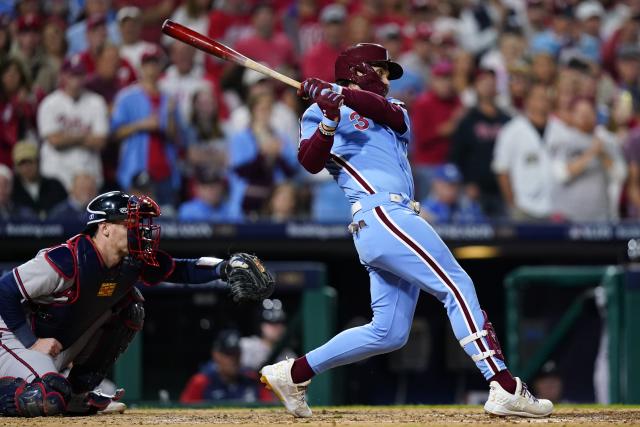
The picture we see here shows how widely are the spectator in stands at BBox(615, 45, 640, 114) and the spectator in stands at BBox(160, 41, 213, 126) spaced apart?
12.9 feet

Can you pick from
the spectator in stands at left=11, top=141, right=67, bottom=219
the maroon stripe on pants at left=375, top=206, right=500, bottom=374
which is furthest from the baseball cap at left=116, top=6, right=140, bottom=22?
the maroon stripe on pants at left=375, top=206, right=500, bottom=374

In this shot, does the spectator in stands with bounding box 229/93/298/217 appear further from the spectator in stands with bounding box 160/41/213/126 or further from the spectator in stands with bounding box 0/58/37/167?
the spectator in stands with bounding box 0/58/37/167

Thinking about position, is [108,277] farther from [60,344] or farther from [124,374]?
[124,374]

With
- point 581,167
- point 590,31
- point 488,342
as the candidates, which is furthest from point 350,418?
point 590,31

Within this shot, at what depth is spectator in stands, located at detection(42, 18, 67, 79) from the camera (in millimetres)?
8633

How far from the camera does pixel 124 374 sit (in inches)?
282

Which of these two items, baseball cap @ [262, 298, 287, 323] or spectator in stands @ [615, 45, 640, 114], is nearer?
baseball cap @ [262, 298, 287, 323]

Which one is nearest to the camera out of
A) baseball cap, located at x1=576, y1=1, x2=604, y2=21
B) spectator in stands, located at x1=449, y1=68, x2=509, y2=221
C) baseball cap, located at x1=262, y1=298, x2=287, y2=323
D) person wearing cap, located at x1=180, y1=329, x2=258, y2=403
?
person wearing cap, located at x1=180, y1=329, x2=258, y2=403

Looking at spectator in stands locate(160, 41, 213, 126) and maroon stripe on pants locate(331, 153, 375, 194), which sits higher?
spectator in stands locate(160, 41, 213, 126)

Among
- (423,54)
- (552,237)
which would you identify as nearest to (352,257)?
Answer: (552,237)

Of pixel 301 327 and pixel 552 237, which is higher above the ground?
pixel 552 237

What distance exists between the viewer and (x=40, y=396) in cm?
439

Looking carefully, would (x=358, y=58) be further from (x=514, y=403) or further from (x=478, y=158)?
(x=478, y=158)

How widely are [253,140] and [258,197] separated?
18.3 inches
